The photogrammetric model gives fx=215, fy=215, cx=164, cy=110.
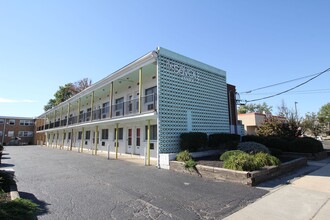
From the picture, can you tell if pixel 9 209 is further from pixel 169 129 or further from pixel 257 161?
pixel 169 129

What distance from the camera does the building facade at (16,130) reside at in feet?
168

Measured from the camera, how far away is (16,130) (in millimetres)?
52906

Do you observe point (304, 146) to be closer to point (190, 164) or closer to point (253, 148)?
point (253, 148)

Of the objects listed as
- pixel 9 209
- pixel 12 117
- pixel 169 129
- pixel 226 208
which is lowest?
pixel 226 208

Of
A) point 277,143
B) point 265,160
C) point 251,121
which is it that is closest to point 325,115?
point 251,121

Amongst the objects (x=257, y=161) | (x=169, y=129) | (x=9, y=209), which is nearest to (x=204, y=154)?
(x=169, y=129)

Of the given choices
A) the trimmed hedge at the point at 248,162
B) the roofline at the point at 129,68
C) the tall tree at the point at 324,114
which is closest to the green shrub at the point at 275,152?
the trimmed hedge at the point at 248,162

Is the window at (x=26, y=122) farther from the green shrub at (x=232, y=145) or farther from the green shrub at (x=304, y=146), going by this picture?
the green shrub at (x=304, y=146)

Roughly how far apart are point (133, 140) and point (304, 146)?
39.9ft

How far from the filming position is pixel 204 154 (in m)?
13.5

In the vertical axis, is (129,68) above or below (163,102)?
above

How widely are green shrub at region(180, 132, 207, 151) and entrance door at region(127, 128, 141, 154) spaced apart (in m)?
4.97

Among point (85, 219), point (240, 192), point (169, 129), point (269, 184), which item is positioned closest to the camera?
point (85, 219)

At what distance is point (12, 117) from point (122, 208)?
→ 196ft
